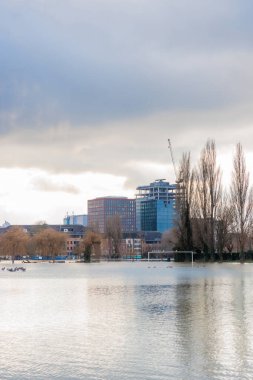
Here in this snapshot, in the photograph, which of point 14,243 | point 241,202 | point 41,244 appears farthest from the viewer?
point 41,244

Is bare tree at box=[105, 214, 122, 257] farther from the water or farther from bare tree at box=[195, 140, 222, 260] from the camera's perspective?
the water

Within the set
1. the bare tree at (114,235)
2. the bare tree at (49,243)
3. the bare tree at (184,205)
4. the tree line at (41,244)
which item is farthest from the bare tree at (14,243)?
the bare tree at (184,205)

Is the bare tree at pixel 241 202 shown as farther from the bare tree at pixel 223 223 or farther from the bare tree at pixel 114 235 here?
the bare tree at pixel 114 235

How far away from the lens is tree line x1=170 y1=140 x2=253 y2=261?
80.4 m

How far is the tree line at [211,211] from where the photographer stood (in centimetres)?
8038

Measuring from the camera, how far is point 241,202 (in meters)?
79.7

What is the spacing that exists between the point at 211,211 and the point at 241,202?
5148 mm

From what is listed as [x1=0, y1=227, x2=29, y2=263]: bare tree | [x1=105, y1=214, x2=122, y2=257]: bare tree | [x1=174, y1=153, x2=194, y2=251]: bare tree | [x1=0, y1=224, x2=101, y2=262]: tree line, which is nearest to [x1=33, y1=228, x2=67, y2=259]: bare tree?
[x1=0, y1=224, x2=101, y2=262]: tree line

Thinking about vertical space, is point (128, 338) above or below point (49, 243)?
below

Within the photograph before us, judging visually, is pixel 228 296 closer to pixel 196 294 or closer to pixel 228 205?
pixel 196 294

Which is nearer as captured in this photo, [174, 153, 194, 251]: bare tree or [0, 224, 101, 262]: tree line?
[174, 153, 194, 251]: bare tree

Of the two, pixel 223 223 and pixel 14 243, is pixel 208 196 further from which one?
pixel 14 243

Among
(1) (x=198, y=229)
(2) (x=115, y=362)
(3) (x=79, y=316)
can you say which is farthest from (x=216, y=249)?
(2) (x=115, y=362)

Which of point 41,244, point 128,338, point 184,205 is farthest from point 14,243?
point 128,338
